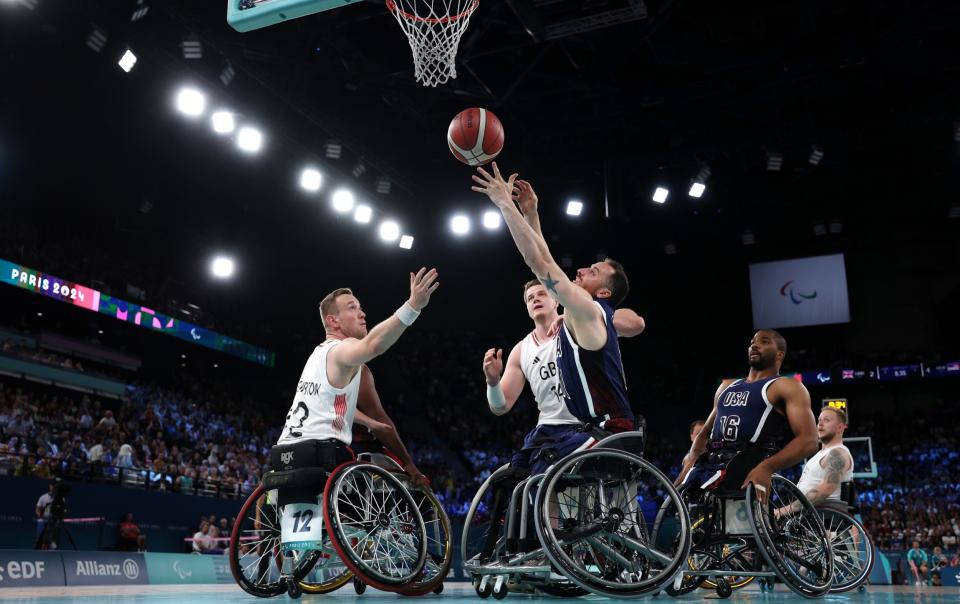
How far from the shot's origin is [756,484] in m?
4.81

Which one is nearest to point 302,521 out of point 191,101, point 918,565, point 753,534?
point 753,534

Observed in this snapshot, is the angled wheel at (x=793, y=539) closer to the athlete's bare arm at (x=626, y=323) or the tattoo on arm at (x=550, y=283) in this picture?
the athlete's bare arm at (x=626, y=323)

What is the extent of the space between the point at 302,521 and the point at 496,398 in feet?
5.18

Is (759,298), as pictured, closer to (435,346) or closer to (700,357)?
(700,357)

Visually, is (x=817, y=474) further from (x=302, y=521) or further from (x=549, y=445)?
(x=302, y=521)

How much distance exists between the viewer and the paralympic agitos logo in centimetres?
2483

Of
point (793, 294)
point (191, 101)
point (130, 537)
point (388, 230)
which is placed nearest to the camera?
point (130, 537)

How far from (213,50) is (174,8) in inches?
52.9

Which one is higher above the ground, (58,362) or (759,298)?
(759,298)

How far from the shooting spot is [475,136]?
6.77 metres

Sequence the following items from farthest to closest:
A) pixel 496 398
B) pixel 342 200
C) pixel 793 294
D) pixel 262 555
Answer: pixel 793 294, pixel 342 200, pixel 496 398, pixel 262 555

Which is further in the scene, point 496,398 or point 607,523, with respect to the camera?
point 496,398

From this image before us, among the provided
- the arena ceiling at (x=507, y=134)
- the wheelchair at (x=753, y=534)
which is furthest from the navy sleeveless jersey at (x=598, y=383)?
the arena ceiling at (x=507, y=134)

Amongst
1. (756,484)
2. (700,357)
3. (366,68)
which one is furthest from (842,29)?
(700,357)
